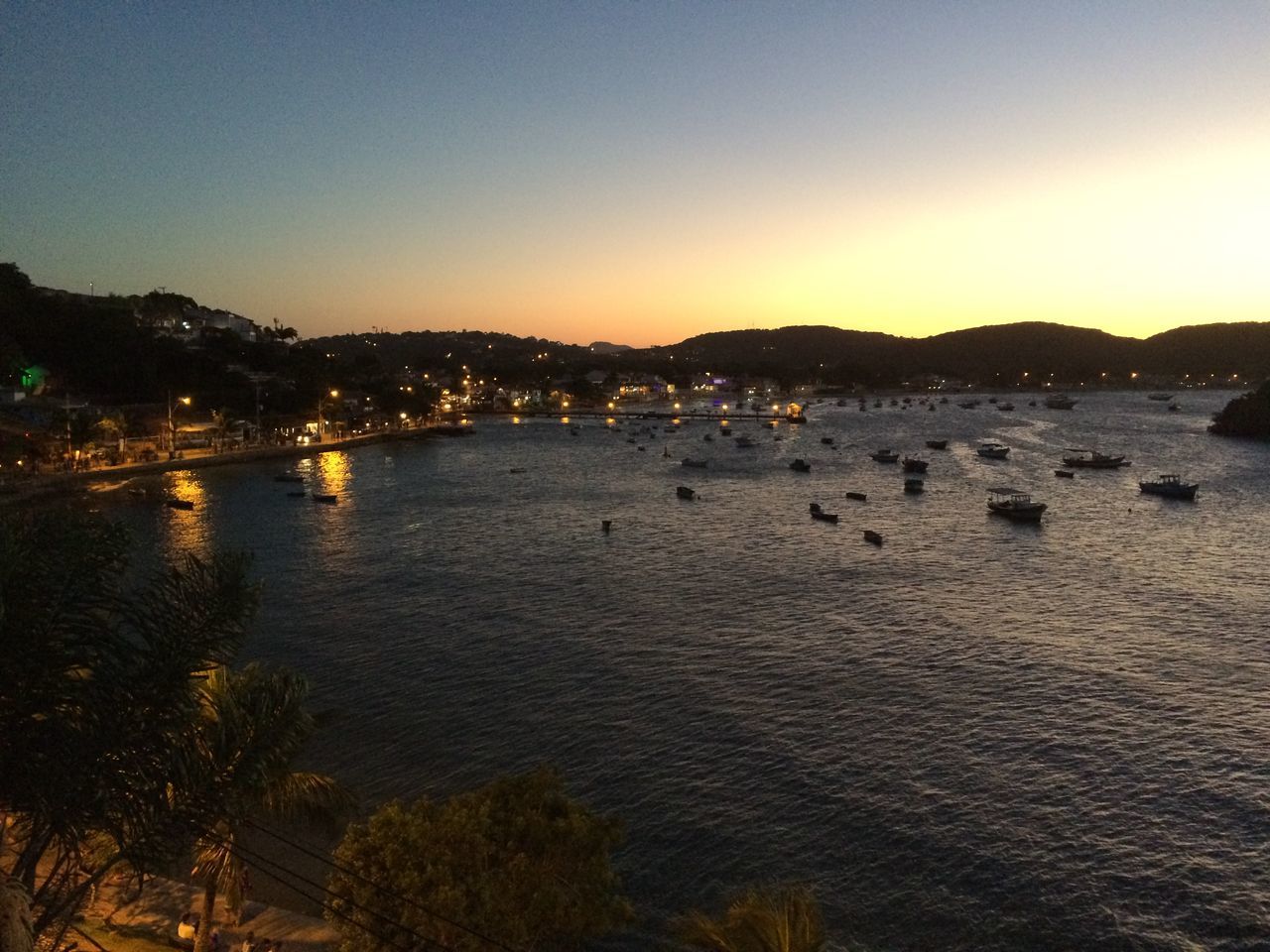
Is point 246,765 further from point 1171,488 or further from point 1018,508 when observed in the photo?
point 1171,488

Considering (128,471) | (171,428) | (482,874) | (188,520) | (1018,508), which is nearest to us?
(482,874)

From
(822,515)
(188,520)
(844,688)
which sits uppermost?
(188,520)

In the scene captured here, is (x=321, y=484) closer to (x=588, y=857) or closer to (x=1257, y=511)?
(x=588, y=857)

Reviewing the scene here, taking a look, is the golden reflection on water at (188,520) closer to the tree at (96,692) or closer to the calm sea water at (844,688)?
the calm sea water at (844,688)

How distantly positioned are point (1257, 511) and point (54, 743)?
212 feet

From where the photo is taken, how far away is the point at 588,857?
10.6 metres

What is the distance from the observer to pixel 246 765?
25.5 ft

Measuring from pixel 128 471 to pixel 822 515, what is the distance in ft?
166

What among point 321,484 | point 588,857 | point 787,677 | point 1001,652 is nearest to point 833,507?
point 1001,652

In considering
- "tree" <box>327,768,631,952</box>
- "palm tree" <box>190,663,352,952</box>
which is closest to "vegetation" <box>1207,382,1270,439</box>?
"tree" <box>327,768,631,952</box>

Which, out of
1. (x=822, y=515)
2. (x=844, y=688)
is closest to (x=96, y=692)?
(x=844, y=688)

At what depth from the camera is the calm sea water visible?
15.9 metres

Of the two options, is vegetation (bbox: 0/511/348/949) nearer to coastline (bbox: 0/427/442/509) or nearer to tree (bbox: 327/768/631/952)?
tree (bbox: 327/768/631/952)

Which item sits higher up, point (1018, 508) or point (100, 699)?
point (100, 699)
